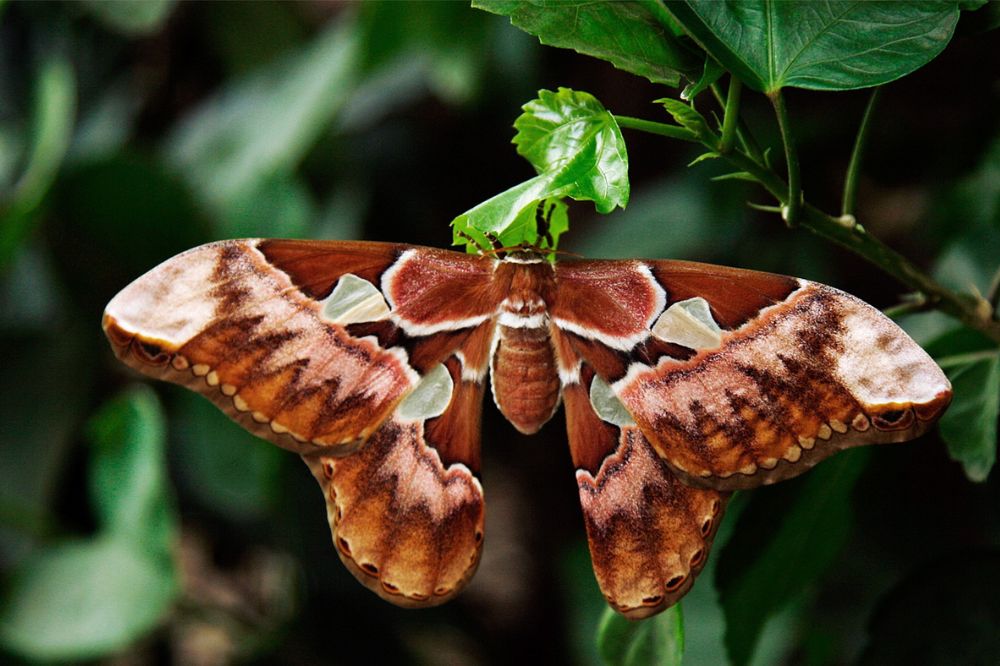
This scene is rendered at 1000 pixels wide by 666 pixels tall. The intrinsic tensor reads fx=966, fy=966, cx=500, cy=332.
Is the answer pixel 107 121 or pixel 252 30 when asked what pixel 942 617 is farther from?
pixel 107 121

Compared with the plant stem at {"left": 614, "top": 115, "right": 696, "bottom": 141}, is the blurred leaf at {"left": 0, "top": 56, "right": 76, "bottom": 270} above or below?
below

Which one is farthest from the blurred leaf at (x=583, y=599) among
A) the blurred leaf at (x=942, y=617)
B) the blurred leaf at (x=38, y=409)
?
the blurred leaf at (x=38, y=409)

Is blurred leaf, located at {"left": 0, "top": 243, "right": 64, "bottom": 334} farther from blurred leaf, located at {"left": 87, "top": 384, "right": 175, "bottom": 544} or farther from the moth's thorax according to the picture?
the moth's thorax

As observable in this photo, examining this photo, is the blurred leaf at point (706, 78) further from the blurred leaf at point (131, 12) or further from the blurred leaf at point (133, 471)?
the blurred leaf at point (131, 12)

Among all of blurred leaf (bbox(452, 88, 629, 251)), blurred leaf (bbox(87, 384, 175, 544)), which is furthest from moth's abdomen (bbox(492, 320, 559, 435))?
blurred leaf (bbox(87, 384, 175, 544))

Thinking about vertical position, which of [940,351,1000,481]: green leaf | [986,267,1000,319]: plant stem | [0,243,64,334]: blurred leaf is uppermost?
[986,267,1000,319]: plant stem

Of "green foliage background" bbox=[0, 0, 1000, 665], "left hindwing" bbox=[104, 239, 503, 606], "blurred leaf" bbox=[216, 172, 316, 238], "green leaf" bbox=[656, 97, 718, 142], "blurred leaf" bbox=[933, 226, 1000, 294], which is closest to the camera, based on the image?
"green leaf" bbox=[656, 97, 718, 142]

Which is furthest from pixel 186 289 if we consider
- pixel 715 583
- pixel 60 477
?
pixel 60 477
